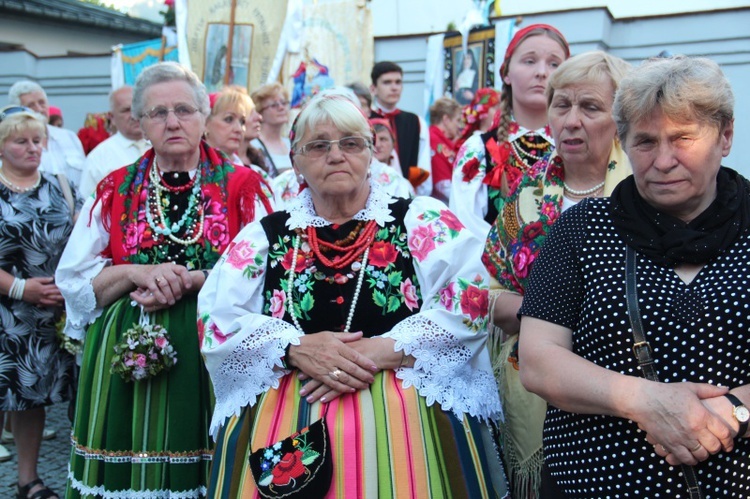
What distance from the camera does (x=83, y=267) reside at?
3477mm

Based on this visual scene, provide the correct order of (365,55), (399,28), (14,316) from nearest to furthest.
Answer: (14,316)
(365,55)
(399,28)

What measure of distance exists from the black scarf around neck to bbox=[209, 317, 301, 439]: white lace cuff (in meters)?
1.15

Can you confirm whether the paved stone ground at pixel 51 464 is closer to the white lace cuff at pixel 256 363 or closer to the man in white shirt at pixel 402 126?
the white lace cuff at pixel 256 363

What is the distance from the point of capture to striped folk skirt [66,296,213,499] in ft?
10.6

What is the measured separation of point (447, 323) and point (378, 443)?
17.9 inches

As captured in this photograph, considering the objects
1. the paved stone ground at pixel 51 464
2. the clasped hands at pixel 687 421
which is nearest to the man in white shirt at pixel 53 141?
the paved stone ground at pixel 51 464

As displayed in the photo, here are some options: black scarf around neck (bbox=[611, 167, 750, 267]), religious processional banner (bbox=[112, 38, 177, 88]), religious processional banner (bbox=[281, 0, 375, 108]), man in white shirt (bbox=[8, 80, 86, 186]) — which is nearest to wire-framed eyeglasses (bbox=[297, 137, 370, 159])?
black scarf around neck (bbox=[611, 167, 750, 267])

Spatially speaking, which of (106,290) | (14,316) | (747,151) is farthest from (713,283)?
(747,151)

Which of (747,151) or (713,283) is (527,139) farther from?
(747,151)

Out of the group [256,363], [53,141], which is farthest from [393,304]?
[53,141]

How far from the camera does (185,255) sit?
134 inches

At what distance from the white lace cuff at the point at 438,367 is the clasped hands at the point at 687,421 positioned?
2.74 ft

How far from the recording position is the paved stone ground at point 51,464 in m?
4.50

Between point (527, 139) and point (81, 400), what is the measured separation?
223 cm
